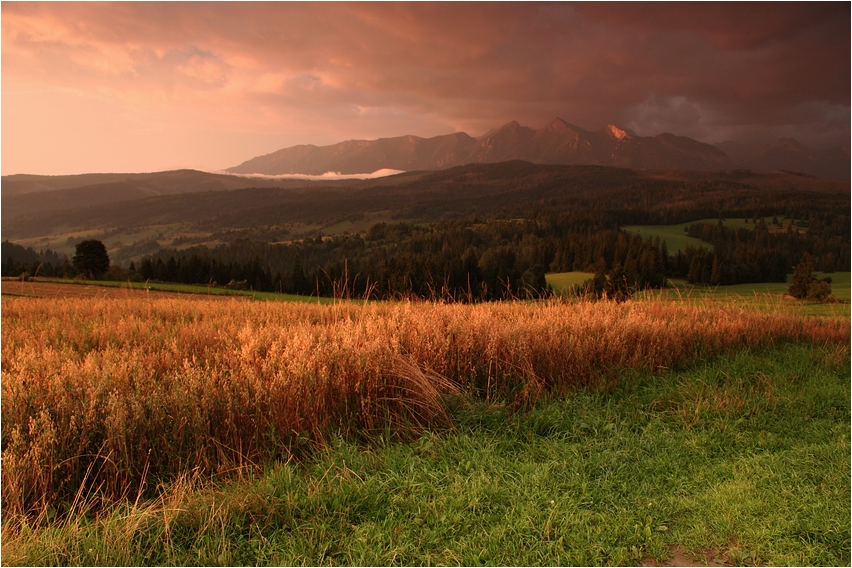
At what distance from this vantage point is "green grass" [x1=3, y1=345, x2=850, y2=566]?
3205 mm

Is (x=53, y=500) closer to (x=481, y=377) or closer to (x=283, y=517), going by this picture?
(x=283, y=517)

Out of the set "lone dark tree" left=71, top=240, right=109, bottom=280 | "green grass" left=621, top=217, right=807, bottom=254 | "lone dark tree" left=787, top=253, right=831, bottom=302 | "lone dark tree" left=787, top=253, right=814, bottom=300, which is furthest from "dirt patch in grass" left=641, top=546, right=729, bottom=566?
"green grass" left=621, top=217, right=807, bottom=254

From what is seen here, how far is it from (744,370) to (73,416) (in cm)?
881

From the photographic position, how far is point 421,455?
470cm

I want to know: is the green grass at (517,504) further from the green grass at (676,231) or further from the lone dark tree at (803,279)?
the green grass at (676,231)

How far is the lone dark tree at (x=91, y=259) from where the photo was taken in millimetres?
43500

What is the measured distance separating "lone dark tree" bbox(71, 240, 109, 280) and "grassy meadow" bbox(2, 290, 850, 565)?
43.1 metres

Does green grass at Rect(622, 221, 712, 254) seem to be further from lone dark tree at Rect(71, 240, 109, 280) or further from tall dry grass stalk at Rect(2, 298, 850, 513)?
tall dry grass stalk at Rect(2, 298, 850, 513)

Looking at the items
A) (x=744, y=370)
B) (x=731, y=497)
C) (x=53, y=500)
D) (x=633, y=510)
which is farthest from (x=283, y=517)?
(x=744, y=370)

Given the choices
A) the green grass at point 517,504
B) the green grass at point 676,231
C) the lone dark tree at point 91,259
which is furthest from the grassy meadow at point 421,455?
the green grass at point 676,231

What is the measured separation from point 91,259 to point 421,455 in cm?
5024

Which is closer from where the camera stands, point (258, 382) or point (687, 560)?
point (687, 560)

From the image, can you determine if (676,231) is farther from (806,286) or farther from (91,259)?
(91,259)

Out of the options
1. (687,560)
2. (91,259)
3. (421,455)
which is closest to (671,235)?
(91,259)
